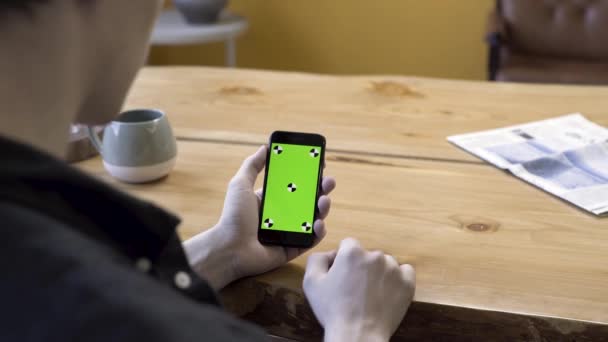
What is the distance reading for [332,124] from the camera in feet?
4.26

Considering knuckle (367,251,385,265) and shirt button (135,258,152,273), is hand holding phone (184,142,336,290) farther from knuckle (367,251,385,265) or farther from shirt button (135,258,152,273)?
shirt button (135,258,152,273)

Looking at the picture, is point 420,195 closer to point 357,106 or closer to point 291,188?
point 291,188

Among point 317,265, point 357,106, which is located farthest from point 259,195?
point 357,106

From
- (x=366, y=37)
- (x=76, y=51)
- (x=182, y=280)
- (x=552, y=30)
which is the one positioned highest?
(x=76, y=51)

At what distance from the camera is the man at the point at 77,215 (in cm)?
39

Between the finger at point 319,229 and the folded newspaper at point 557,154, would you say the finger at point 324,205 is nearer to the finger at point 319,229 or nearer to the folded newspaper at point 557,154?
the finger at point 319,229

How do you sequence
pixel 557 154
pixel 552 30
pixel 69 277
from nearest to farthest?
pixel 69 277, pixel 557 154, pixel 552 30

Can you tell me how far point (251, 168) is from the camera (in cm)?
95

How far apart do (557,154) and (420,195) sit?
0.28m

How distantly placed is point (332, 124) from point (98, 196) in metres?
0.85

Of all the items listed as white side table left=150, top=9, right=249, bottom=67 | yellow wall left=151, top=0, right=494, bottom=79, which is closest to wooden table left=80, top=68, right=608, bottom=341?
white side table left=150, top=9, right=249, bottom=67

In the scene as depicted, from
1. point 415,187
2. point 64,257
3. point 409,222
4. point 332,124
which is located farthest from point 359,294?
point 332,124

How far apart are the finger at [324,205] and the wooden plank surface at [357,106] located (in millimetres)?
301

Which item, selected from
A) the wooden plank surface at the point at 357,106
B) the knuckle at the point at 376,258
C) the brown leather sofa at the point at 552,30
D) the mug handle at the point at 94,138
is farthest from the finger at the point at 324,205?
the brown leather sofa at the point at 552,30
